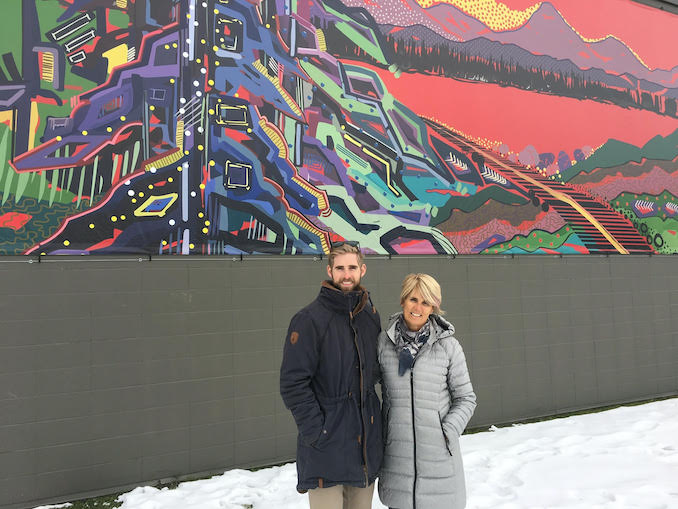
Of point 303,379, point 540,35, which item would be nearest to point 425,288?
point 303,379

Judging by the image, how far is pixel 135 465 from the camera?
3473 mm

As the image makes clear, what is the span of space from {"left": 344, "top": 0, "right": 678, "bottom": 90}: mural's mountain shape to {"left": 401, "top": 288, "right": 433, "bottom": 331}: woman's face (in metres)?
3.48

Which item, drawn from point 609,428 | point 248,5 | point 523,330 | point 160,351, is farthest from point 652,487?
point 248,5

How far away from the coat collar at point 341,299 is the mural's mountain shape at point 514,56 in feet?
11.2

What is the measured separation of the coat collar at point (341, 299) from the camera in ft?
6.68

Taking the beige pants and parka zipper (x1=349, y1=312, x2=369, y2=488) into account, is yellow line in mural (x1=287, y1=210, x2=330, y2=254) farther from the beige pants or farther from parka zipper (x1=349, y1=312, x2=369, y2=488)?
the beige pants

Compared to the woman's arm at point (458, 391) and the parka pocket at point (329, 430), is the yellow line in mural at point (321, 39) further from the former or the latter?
the parka pocket at point (329, 430)

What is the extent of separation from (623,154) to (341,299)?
5.21 metres

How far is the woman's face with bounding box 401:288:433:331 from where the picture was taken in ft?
6.59

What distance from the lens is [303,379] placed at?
1949 mm

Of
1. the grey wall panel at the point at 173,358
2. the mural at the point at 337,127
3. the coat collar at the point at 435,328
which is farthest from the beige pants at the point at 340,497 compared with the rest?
the mural at the point at 337,127

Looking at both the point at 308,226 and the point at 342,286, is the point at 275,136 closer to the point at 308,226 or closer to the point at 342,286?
the point at 308,226

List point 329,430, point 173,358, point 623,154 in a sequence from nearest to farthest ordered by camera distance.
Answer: point 329,430 → point 173,358 → point 623,154

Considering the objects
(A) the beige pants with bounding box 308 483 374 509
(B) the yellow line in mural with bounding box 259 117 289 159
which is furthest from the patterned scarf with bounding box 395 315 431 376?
(B) the yellow line in mural with bounding box 259 117 289 159
